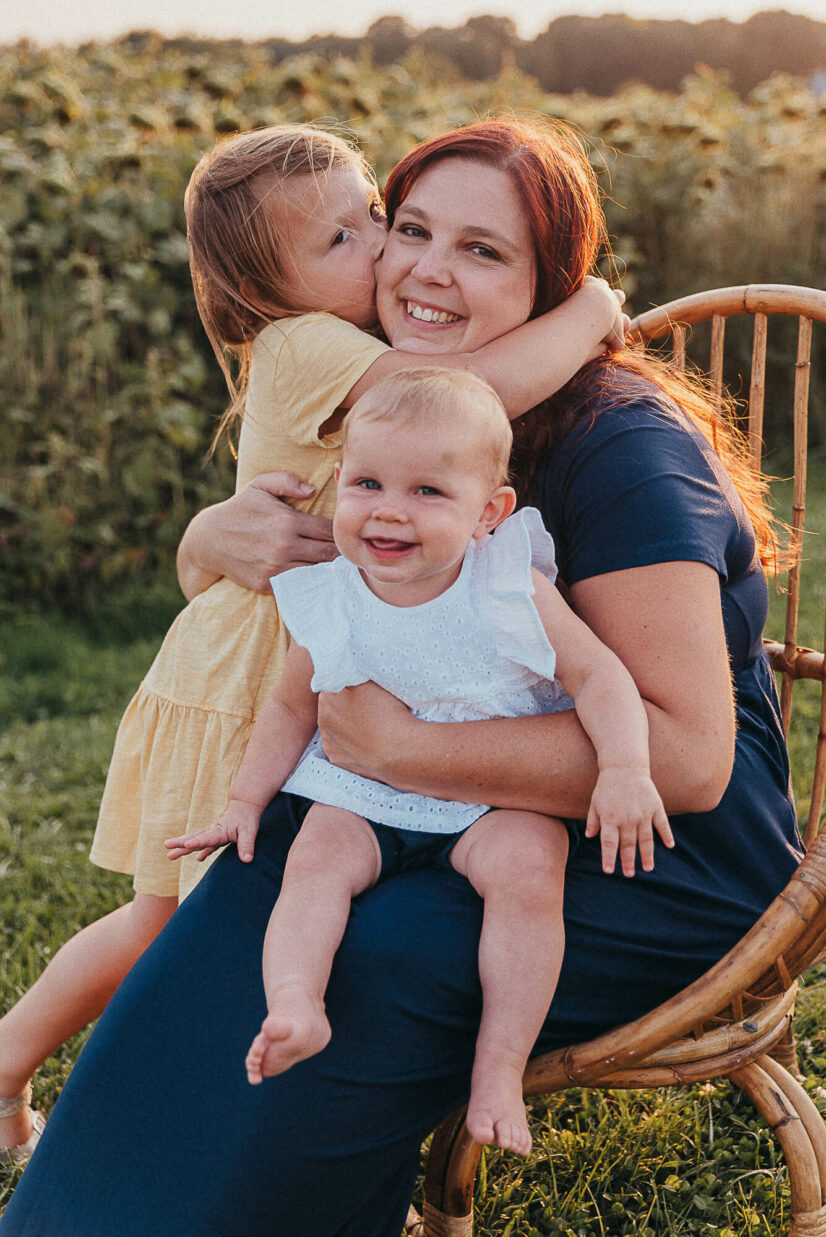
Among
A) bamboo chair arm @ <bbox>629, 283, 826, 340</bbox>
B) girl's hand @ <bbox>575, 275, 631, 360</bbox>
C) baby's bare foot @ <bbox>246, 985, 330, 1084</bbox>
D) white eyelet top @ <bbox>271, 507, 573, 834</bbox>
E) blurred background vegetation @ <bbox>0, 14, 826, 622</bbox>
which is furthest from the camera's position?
blurred background vegetation @ <bbox>0, 14, 826, 622</bbox>

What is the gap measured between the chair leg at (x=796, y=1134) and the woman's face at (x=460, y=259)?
124 centimetres

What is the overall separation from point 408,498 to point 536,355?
376mm

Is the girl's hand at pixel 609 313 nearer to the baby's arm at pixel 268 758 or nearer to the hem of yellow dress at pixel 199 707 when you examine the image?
the baby's arm at pixel 268 758

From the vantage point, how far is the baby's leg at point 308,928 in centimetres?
137

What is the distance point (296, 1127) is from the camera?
1.44 metres

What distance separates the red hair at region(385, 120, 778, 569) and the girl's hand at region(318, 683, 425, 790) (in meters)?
0.41

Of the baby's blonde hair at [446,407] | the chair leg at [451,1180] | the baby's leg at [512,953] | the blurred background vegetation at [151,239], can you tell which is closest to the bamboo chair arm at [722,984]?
the baby's leg at [512,953]

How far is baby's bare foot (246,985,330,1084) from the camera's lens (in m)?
1.35

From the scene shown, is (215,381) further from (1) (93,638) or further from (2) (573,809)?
(2) (573,809)

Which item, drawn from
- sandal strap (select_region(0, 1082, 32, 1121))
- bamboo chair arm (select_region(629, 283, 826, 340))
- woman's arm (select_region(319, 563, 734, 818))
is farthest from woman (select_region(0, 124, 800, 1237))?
sandal strap (select_region(0, 1082, 32, 1121))

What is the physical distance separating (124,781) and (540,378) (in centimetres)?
114

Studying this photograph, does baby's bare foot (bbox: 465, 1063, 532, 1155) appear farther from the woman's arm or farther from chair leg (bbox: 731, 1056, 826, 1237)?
chair leg (bbox: 731, 1056, 826, 1237)

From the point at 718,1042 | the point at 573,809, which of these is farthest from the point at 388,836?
the point at 718,1042

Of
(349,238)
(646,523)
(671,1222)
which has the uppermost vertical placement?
(349,238)
